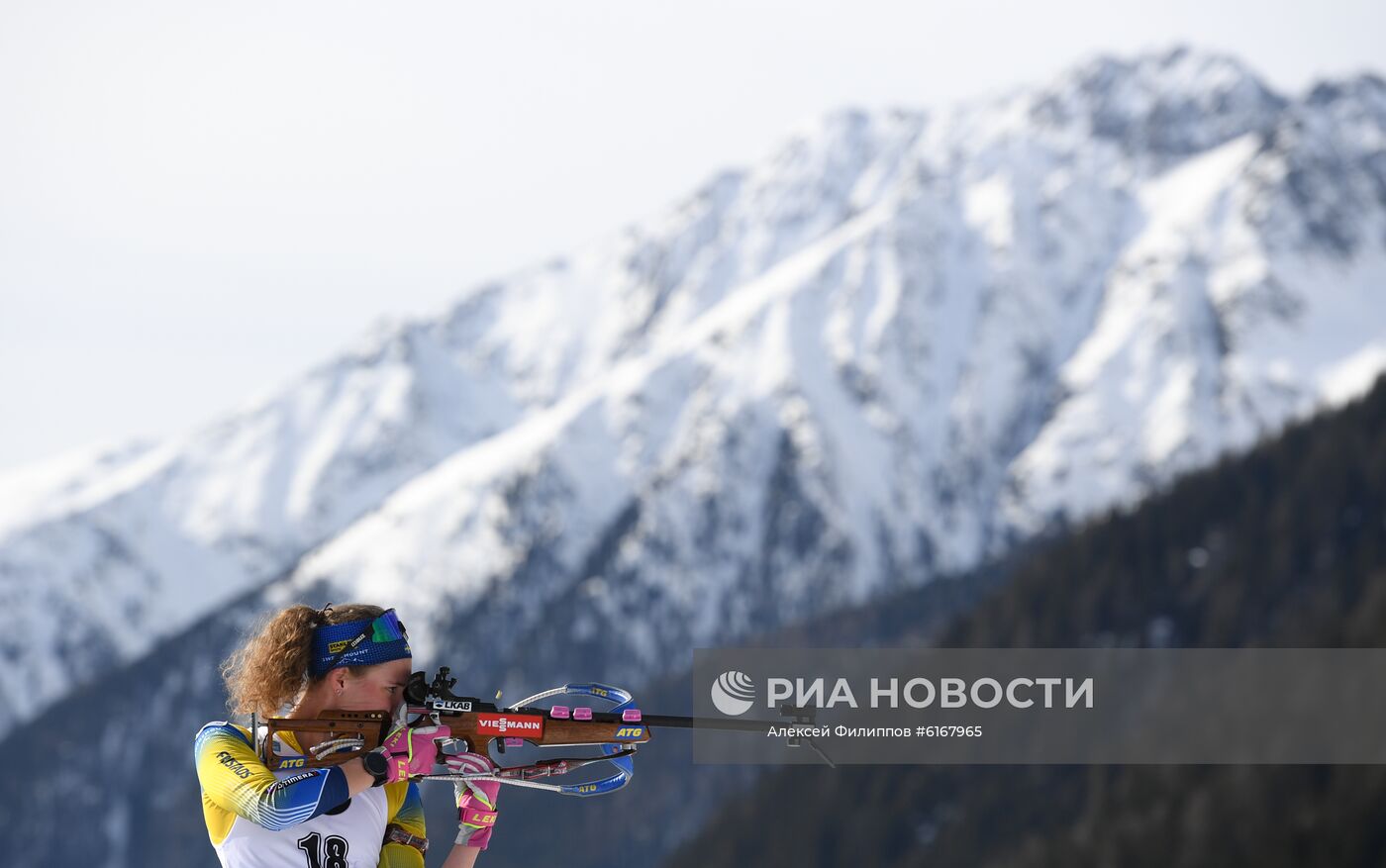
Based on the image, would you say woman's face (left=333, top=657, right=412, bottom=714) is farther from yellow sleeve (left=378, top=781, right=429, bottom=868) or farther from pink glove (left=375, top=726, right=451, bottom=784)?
→ yellow sleeve (left=378, top=781, right=429, bottom=868)

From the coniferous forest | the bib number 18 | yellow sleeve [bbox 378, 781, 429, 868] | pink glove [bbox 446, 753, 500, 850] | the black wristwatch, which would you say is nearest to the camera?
the black wristwatch

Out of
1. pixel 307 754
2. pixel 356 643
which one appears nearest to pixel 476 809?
pixel 307 754

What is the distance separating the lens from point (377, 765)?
5.57m

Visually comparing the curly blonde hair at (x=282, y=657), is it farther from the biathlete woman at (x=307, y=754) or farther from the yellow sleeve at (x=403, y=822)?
the yellow sleeve at (x=403, y=822)

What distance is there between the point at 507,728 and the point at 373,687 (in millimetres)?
500

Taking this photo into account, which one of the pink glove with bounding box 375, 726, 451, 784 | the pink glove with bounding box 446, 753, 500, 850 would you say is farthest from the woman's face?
the pink glove with bounding box 446, 753, 500, 850

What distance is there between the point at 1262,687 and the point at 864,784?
48.0m

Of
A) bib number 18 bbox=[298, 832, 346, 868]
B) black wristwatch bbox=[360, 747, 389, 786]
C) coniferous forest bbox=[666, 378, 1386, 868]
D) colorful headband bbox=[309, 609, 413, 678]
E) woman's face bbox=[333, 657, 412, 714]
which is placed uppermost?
coniferous forest bbox=[666, 378, 1386, 868]

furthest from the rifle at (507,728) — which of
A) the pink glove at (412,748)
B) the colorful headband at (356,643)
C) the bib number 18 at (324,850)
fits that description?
the bib number 18 at (324,850)

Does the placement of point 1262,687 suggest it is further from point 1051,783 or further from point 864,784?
point 864,784

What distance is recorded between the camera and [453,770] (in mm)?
6113

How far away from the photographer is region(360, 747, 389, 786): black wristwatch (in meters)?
5.55

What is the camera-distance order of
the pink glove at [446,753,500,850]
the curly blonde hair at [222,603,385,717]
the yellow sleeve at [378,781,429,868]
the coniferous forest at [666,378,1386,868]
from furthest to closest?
the coniferous forest at [666,378,1386,868] → the pink glove at [446,753,500,850] → the yellow sleeve at [378,781,429,868] → the curly blonde hair at [222,603,385,717]

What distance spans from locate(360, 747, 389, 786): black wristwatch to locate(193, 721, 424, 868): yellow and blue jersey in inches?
4.1
